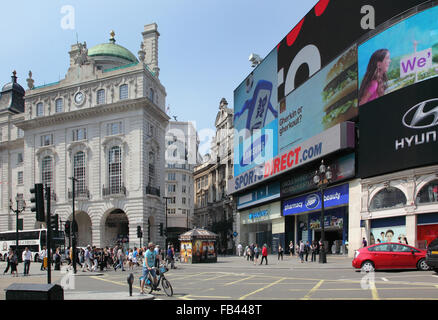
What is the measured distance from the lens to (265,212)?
56.2m

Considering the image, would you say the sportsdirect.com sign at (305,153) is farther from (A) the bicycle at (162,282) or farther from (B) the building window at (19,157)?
(B) the building window at (19,157)

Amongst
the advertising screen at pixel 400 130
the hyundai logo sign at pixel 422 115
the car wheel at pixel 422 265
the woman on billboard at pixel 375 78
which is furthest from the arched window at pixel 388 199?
the car wheel at pixel 422 265

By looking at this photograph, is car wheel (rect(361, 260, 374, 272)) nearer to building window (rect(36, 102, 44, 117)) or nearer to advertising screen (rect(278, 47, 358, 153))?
advertising screen (rect(278, 47, 358, 153))

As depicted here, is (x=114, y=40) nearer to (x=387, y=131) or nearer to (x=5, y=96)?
(x=5, y=96)

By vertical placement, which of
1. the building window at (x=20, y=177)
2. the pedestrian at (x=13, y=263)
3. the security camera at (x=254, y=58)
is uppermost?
the security camera at (x=254, y=58)

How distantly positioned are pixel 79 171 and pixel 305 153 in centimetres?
3373

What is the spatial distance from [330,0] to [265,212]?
25.5m

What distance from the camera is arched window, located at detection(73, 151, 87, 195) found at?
62.6 metres

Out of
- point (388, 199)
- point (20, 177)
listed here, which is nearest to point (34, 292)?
point (388, 199)

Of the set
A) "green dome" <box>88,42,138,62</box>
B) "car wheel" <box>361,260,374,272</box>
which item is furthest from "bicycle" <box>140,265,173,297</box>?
"green dome" <box>88,42,138,62</box>

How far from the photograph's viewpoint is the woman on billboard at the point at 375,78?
33.3m

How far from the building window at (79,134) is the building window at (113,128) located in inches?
146

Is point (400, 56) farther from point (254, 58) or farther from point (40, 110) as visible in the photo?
point (40, 110)

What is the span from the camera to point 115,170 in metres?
61.2
